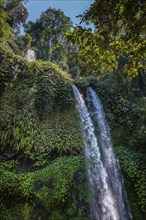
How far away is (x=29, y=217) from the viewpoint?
19.7ft

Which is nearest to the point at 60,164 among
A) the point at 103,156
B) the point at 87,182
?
the point at 87,182

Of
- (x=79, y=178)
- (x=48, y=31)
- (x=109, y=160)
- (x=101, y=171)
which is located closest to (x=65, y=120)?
(x=109, y=160)

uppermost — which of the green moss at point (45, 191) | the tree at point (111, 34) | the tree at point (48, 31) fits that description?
the tree at point (48, 31)

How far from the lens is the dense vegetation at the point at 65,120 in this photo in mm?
3291

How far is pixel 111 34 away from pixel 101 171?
5.26m

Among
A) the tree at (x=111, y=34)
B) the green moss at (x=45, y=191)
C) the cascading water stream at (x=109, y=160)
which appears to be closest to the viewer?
the tree at (x=111, y=34)

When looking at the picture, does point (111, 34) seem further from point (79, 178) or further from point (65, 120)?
point (65, 120)

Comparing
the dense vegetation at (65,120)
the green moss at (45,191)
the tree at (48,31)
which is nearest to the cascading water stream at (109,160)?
the dense vegetation at (65,120)

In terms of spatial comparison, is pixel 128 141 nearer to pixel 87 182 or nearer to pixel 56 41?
pixel 87 182

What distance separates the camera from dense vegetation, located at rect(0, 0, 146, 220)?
3.29 meters

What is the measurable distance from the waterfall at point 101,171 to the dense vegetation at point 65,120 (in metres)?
0.25

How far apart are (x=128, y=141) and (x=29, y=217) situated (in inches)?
190

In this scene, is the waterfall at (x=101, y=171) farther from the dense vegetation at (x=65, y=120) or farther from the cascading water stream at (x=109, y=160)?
the dense vegetation at (x=65, y=120)

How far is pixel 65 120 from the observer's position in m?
8.95
